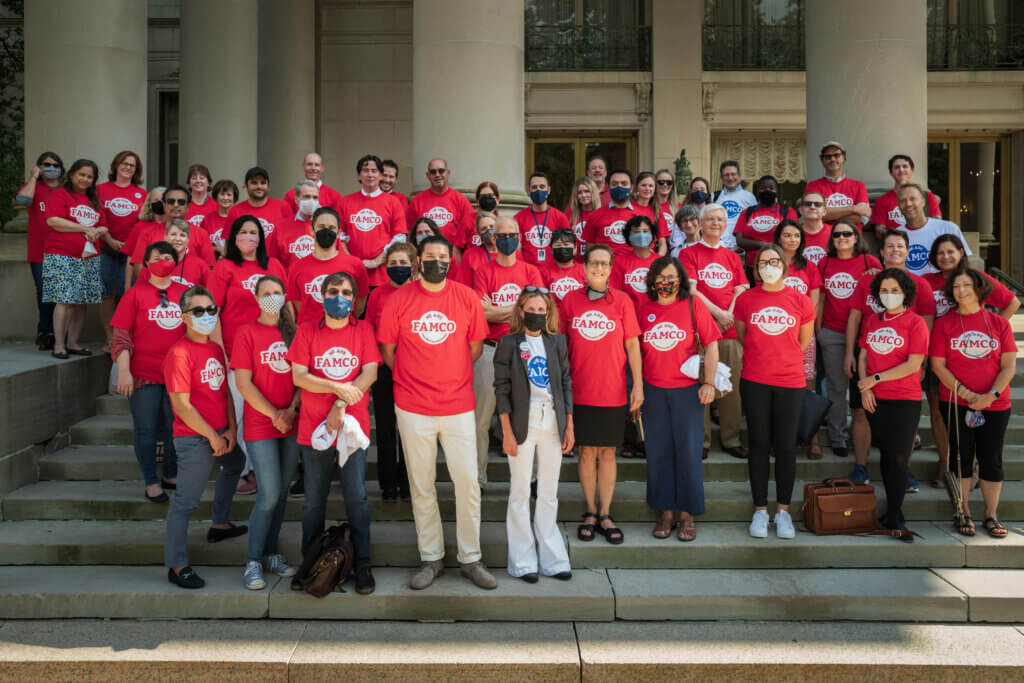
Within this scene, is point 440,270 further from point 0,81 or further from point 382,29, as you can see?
point 0,81

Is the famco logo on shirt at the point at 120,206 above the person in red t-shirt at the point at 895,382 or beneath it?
above

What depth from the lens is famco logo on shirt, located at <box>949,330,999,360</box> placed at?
6250 millimetres

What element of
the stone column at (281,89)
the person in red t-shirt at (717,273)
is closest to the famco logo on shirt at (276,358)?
the person in red t-shirt at (717,273)

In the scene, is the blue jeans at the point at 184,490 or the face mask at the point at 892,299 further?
the face mask at the point at 892,299

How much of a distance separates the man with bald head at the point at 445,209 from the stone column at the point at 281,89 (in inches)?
356

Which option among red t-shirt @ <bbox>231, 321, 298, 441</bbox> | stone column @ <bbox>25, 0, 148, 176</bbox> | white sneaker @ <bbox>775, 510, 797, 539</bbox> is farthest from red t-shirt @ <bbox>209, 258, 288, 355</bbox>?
stone column @ <bbox>25, 0, 148, 176</bbox>

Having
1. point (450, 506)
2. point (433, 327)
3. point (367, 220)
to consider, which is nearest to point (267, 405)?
point (433, 327)

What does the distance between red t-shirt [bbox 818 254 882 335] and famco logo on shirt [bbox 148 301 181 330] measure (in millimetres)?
5502

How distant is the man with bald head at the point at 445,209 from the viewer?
26.7 feet

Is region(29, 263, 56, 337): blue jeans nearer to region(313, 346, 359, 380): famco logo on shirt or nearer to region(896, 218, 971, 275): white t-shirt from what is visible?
region(313, 346, 359, 380): famco logo on shirt

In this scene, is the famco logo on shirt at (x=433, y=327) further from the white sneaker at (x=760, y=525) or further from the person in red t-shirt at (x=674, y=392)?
the white sneaker at (x=760, y=525)

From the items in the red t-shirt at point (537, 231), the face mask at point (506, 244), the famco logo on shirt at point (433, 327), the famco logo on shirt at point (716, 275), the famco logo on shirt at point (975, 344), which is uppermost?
the red t-shirt at point (537, 231)

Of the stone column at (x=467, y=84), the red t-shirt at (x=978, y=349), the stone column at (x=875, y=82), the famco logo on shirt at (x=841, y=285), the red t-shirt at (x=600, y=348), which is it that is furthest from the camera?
the stone column at (x=875, y=82)

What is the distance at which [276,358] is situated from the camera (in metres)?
5.62
